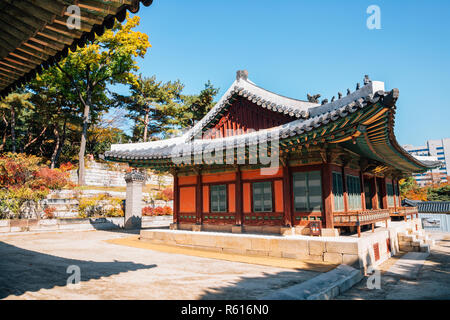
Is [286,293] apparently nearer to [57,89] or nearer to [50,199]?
[50,199]

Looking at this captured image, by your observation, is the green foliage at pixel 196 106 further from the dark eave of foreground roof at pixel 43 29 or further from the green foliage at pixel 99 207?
the dark eave of foreground roof at pixel 43 29

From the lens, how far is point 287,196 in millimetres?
11352

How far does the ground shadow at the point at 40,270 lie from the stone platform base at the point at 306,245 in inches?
142

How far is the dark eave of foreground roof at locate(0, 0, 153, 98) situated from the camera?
3.46 metres

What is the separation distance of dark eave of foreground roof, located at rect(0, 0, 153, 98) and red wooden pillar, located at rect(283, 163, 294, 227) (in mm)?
8908

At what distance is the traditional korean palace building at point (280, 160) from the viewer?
9164 millimetres

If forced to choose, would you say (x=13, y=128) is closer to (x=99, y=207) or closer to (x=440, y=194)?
(x=99, y=207)

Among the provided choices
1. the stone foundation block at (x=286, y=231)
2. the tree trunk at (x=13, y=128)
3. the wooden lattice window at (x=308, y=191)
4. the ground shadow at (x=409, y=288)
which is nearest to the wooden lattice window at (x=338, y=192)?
the wooden lattice window at (x=308, y=191)

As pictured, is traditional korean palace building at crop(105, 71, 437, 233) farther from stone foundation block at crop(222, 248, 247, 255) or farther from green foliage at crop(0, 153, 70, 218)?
green foliage at crop(0, 153, 70, 218)

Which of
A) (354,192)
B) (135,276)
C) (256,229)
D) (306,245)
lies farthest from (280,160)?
(135,276)

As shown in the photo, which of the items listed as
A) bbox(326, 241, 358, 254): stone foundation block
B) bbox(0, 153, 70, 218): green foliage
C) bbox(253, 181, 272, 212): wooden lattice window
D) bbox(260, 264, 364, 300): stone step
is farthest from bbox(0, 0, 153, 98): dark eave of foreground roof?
bbox(0, 153, 70, 218): green foliage

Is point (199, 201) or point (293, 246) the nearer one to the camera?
point (293, 246)

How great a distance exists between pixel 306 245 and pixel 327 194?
7.42ft

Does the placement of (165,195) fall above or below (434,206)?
above
